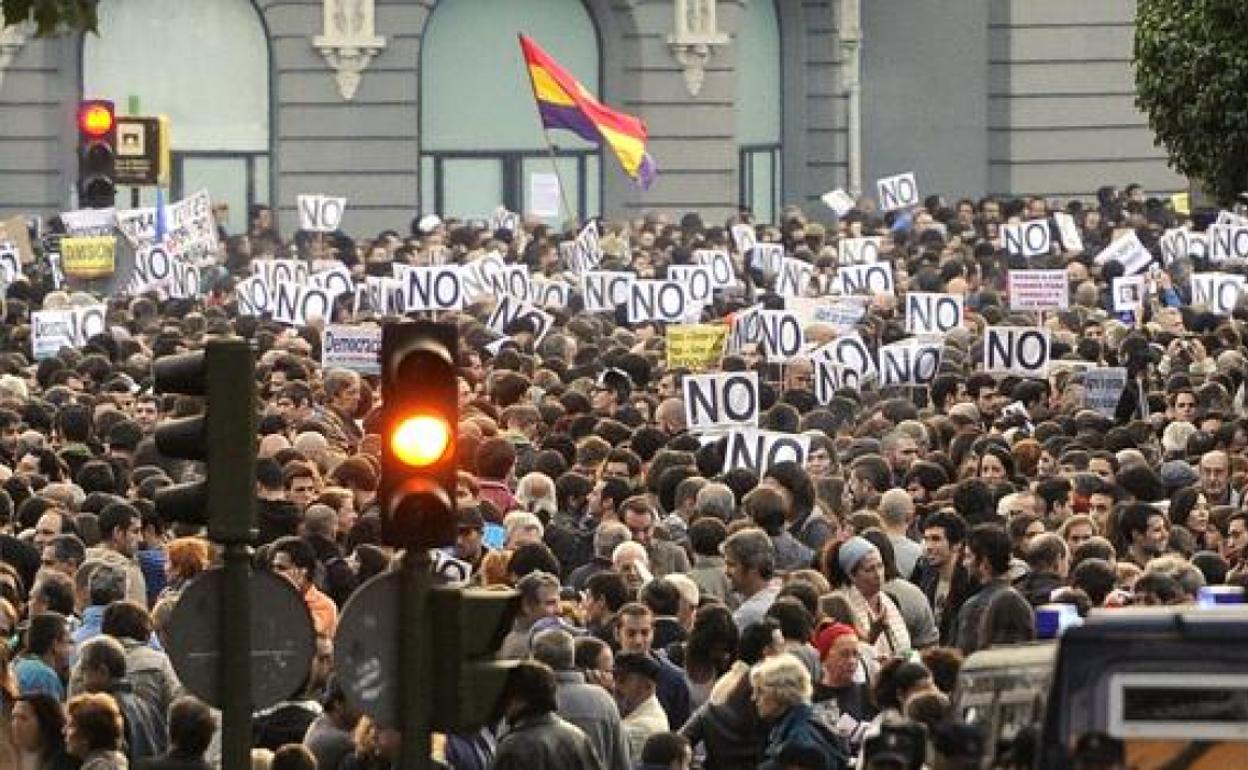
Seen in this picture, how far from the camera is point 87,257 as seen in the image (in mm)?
36281

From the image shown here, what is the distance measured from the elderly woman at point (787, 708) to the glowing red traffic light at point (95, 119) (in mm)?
18407

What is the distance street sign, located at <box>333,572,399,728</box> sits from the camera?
39.2 feet

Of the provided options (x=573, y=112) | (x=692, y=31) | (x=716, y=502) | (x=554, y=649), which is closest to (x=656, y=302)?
(x=573, y=112)

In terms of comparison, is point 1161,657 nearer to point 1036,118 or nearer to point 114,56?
point 114,56

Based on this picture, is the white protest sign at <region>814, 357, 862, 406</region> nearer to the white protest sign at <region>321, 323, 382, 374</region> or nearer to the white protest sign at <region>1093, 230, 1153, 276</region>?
the white protest sign at <region>321, 323, 382, 374</region>

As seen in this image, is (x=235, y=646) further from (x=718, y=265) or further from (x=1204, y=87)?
(x=718, y=265)

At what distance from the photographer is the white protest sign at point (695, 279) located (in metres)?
37.6

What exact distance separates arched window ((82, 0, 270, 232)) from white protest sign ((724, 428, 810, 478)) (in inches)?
1121

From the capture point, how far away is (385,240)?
4441 centimetres

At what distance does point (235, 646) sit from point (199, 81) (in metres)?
40.6

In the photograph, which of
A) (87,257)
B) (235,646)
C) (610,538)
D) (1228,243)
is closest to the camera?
(235,646)

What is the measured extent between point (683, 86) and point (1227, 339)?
2266 cm

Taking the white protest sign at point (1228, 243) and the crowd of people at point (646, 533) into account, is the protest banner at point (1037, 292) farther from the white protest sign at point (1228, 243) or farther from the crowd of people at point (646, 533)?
the white protest sign at point (1228, 243)

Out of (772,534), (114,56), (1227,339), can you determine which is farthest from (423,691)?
(114,56)
